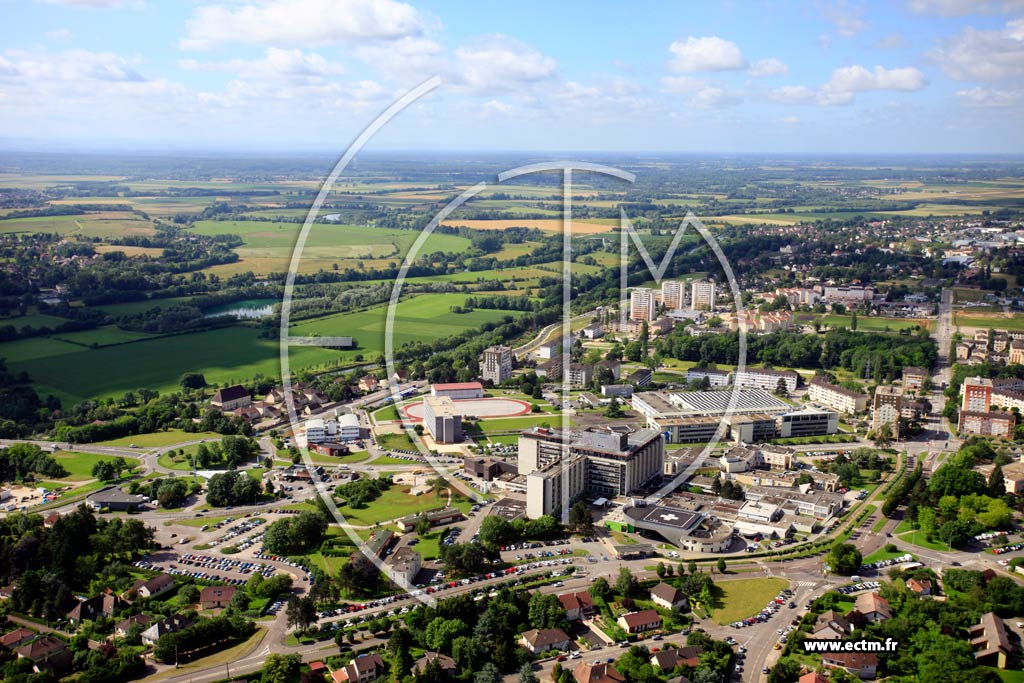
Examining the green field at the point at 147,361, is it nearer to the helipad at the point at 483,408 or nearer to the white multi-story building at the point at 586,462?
the helipad at the point at 483,408

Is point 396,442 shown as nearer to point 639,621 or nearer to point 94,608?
point 94,608

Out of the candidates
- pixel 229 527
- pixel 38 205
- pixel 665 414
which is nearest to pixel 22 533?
pixel 229 527

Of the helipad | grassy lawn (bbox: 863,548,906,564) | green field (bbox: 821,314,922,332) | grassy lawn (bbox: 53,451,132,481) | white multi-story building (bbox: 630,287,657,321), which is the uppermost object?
white multi-story building (bbox: 630,287,657,321)

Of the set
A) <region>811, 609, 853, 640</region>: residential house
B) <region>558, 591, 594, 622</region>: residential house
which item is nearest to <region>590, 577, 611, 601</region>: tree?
<region>558, 591, 594, 622</region>: residential house

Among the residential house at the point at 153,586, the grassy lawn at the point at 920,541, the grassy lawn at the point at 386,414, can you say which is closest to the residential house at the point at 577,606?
the residential house at the point at 153,586

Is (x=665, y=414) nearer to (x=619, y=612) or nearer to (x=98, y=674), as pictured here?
(x=619, y=612)

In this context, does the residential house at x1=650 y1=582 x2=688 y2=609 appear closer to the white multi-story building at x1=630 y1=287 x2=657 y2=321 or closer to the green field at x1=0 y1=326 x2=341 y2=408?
the green field at x1=0 y1=326 x2=341 y2=408

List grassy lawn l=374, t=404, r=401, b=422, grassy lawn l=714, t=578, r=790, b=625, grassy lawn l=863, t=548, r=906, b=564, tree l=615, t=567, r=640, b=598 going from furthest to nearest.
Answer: grassy lawn l=374, t=404, r=401, b=422 < grassy lawn l=863, t=548, r=906, b=564 < tree l=615, t=567, r=640, b=598 < grassy lawn l=714, t=578, r=790, b=625
